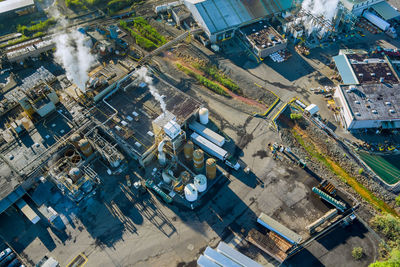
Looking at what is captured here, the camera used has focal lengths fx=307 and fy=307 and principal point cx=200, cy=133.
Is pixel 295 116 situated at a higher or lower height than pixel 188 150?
lower

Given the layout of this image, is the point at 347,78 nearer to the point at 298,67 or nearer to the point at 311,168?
the point at 298,67

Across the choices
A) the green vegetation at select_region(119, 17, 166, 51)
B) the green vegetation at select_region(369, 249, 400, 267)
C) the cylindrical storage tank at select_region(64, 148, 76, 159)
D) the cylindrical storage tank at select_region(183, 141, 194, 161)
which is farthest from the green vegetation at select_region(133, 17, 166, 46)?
the green vegetation at select_region(369, 249, 400, 267)

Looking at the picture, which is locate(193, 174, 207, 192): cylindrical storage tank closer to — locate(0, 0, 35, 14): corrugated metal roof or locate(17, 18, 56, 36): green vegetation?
locate(17, 18, 56, 36): green vegetation

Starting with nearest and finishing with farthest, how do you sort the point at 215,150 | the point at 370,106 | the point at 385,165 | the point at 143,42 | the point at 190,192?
the point at 190,192
the point at 215,150
the point at 385,165
the point at 370,106
the point at 143,42

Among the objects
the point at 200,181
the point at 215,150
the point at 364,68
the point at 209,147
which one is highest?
the point at 209,147

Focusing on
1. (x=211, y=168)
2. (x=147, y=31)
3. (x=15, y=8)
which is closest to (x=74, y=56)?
(x=147, y=31)

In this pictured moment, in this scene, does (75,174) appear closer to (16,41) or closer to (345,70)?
(16,41)

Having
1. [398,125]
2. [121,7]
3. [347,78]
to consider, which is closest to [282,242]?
[398,125]
